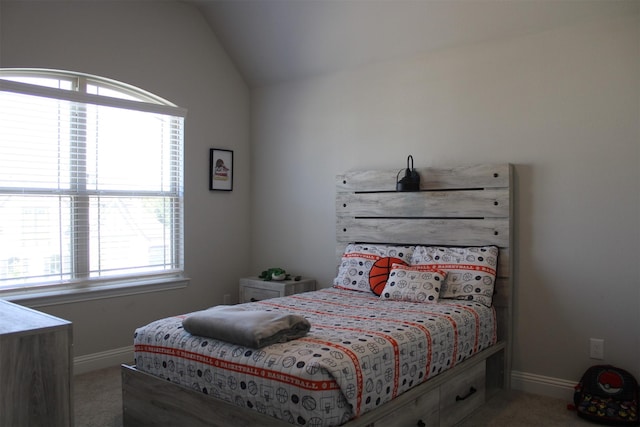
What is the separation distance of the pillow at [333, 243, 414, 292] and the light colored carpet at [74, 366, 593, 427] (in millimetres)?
1071

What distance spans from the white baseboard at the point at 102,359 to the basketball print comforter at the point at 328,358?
51.4 inches

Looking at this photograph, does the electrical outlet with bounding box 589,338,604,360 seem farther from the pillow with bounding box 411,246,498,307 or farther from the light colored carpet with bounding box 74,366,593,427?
the pillow with bounding box 411,246,498,307

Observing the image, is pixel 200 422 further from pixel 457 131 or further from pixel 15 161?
pixel 457 131

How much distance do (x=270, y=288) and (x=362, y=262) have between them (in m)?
0.91

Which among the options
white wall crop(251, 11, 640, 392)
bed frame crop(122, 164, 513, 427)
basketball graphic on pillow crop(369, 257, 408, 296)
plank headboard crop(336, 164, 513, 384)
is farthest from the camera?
basketball graphic on pillow crop(369, 257, 408, 296)

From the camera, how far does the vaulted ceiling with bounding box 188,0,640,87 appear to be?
3.24 meters

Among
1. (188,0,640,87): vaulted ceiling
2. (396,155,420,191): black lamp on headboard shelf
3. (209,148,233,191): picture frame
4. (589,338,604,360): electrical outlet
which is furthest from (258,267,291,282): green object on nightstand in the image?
(589,338,604,360): electrical outlet

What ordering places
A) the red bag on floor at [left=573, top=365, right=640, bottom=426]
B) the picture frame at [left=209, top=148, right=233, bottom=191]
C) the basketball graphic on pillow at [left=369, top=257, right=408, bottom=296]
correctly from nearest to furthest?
the red bag on floor at [left=573, top=365, right=640, bottom=426] → the basketball graphic on pillow at [left=369, top=257, right=408, bottom=296] → the picture frame at [left=209, top=148, right=233, bottom=191]

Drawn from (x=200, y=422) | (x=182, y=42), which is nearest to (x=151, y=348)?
(x=200, y=422)

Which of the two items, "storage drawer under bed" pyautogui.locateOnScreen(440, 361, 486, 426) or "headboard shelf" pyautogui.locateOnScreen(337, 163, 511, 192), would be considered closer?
"storage drawer under bed" pyautogui.locateOnScreen(440, 361, 486, 426)

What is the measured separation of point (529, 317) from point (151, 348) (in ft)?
7.65

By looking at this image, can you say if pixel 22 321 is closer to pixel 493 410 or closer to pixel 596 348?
pixel 493 410

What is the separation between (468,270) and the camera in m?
3.35

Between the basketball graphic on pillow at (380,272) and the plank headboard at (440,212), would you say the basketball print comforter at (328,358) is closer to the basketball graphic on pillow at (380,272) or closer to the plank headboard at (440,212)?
the basketball graphic on pillow at (380,272)
